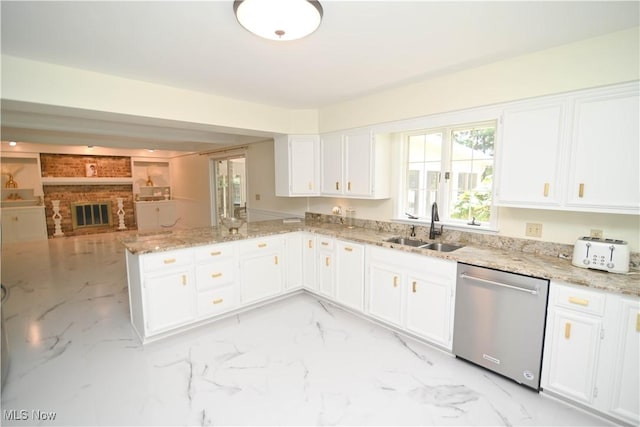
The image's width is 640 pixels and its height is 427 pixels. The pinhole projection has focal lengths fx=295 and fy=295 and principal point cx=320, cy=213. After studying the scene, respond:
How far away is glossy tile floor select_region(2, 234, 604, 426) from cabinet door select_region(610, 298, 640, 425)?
0.65ft

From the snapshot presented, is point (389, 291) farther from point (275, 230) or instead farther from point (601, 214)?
point (601, 214)

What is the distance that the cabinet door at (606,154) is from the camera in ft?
6.30

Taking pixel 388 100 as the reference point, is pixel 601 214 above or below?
below

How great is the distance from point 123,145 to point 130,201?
3.54 m

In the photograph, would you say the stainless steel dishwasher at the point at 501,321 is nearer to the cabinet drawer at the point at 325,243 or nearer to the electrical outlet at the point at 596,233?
the electrical outlet at the point at 596,233

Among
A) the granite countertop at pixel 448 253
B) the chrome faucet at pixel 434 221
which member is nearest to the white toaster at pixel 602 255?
the granite countertop at pixel 448 253

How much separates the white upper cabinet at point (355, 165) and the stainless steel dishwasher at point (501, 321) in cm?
143

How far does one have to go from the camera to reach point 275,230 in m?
3.61

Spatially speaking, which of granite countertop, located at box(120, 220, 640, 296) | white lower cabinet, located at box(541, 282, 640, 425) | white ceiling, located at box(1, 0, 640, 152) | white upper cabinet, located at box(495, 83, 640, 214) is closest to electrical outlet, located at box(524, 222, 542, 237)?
granite countertop, located at box(120, 220, 640, 296)

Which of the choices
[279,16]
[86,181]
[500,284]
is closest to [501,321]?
[500,284]

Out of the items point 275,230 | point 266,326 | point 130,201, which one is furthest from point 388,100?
point 130,201

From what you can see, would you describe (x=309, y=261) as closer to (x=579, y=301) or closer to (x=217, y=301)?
(x=217, y=301)

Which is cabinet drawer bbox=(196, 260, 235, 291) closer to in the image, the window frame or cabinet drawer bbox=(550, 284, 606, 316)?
the window frame

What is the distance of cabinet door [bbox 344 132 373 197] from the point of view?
3465mm
